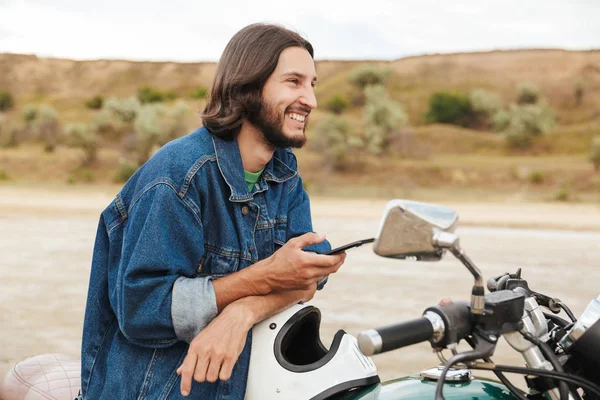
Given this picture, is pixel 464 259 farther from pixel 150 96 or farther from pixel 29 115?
pixel 150 96

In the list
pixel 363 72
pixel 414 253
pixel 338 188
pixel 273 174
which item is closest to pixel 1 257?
pixel 273 174

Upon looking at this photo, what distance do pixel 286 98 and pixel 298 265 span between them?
62cm

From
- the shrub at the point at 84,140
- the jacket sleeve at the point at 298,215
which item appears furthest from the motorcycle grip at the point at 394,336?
the shrub at the point at 84,140

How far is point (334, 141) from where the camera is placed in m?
45.7

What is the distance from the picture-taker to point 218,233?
7.25ft

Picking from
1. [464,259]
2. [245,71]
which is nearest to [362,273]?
[245,71]

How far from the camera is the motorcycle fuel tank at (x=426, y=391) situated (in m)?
1.77

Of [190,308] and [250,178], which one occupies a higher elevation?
[250,178]

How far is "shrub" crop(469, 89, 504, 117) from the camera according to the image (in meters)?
58.9

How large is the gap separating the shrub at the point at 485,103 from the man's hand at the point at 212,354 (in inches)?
2320

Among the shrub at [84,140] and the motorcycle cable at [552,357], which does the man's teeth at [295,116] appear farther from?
the shrub at [84,140]

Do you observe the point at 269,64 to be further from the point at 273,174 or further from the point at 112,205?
the point at 112,205

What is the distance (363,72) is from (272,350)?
217ft

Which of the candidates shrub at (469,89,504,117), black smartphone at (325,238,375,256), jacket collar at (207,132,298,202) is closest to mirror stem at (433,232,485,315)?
black smartphone at (325,238,375,256)
